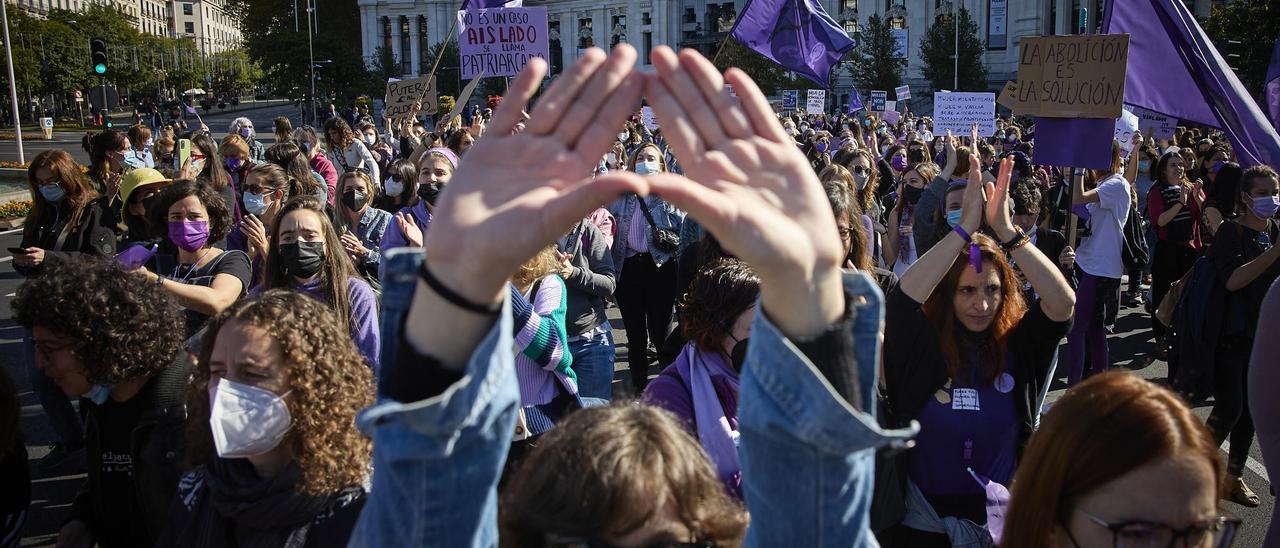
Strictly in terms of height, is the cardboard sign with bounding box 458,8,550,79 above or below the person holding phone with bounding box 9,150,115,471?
above

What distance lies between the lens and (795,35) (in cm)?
1136

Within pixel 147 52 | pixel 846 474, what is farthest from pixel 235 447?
pixel 147 52

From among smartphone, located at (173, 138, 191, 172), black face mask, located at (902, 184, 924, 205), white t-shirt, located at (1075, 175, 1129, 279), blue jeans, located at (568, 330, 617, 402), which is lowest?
blue jeans, located at (568, 330, 617, 402)

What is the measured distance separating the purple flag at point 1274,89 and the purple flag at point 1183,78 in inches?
25.1

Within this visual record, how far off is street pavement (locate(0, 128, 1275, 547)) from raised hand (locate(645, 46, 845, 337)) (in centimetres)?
91

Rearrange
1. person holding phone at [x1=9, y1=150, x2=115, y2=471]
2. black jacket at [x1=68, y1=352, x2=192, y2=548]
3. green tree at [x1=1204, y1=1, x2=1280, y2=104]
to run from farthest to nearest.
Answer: green tree at [x1=1204, y1=1, x2=1280, y2=104] → person holding phone at [x1=9, y1=150, x2=115, y2=471] → black jacket at [x1=68, y1=352, x2=192, y2=548]

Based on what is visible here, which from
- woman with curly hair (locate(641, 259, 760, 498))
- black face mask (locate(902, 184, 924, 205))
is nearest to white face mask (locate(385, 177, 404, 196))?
black face mask (locate(902, 184, 924, 205))

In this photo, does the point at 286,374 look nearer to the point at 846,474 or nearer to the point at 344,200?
the point at 846,474

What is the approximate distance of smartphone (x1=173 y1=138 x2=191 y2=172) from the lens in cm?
907

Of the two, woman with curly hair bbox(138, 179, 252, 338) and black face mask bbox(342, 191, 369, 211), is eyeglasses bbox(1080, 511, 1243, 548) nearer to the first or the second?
woman with curly hair bbox(138, 179, 252, 338)

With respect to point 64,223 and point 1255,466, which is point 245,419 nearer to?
point 64,223

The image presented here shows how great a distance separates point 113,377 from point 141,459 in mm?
300

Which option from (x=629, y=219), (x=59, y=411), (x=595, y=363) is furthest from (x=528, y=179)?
(x=629, y=219)

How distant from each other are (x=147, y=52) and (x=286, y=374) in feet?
257
